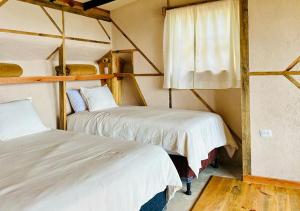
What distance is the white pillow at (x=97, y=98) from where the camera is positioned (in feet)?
13.0

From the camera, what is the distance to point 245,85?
3061 millimetres

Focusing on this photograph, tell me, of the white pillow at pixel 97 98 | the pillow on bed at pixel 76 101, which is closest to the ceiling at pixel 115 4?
the white pillow at pixel 97 98

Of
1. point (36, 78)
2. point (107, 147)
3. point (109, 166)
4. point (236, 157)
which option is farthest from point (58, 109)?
point (236, 157)

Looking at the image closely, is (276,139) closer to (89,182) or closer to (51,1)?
(89,182)

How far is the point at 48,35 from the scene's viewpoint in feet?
11.7

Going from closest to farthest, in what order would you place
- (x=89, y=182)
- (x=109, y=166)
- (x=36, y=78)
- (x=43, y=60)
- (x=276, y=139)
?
(x=89, y=182), (x=109, y=166), (x=276, y=139), (x=36, y=78), (x=43, y=60)

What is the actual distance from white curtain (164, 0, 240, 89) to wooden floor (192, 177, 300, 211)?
1345mm

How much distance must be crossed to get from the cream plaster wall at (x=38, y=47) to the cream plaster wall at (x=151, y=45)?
0.54m

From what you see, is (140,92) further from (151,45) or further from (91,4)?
(91,4)

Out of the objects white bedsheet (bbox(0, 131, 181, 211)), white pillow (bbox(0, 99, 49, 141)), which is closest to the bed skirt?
white bedsheet (bbox(0, 131, 181, 211))

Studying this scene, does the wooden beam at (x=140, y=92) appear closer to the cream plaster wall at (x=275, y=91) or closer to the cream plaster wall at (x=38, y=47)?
the cream plaster wall at (x=38, y=47)

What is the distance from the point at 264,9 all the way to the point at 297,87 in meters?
0.92

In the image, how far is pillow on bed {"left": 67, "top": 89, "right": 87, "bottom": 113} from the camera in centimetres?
396

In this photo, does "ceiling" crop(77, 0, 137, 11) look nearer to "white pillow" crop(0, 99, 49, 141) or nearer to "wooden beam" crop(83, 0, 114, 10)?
"wooden beam" crop(83, 0, 114, 10)
